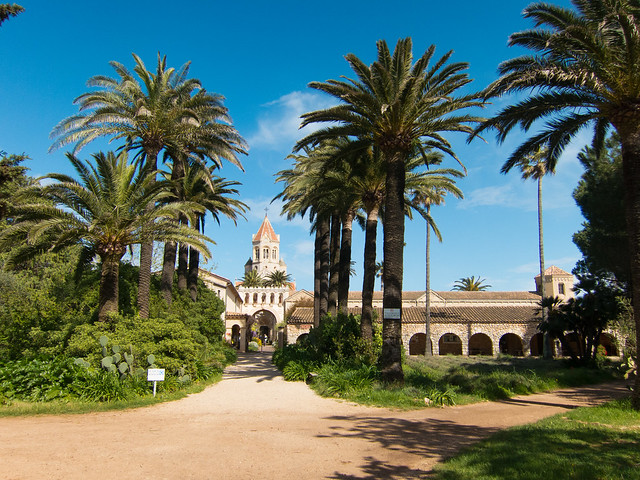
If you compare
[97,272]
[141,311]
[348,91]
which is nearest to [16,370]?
[141,311]

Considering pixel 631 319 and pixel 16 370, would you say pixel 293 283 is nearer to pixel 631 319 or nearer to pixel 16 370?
pixel 631 319

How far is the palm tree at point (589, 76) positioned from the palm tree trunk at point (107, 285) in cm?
1184

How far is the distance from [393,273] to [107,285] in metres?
8.82

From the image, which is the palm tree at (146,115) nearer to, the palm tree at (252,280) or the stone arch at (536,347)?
the stone arch at (536,347)

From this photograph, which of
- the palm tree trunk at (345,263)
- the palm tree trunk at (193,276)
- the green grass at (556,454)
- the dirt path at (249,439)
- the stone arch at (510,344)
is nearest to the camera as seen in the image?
the green grass at (556,454)

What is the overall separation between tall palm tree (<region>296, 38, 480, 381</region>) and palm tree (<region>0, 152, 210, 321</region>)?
604 cm

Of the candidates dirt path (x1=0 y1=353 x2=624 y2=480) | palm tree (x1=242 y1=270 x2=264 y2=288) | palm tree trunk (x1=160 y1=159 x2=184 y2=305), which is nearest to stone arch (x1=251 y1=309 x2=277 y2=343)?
palm tree (x1=242 y1=270 x2=264 y2=288)

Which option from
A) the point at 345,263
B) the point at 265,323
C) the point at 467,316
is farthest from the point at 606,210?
the point at 265,323

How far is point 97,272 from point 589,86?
55.2 feet

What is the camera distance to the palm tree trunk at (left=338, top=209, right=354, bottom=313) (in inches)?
760

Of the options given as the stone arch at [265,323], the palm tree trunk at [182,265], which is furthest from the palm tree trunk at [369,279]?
the stone arch at [265,323]

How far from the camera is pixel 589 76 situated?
1027 centimetres

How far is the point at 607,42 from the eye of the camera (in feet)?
34.7

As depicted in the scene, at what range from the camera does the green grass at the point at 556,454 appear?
204 inches
